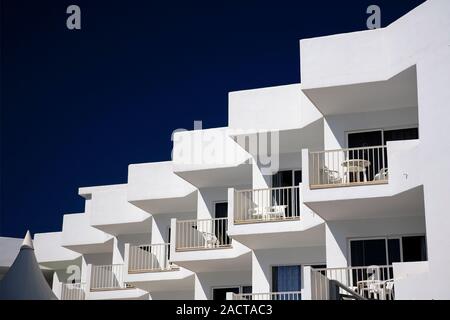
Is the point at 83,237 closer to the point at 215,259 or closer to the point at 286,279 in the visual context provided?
the point at 215,259

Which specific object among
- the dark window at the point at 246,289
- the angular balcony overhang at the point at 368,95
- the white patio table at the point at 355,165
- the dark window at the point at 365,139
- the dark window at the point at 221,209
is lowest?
the dark window at the point at 246,289

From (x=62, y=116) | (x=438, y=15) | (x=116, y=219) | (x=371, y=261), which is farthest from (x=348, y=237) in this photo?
(x=62, y=116)

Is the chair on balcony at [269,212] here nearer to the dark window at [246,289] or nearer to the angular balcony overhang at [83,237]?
the dark window at [246,289]

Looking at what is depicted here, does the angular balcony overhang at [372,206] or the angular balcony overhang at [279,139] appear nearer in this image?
the angular balcony overhang at [372,206]

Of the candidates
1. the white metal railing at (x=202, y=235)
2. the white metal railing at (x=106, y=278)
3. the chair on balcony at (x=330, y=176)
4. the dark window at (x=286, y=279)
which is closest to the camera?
the chair on balcony at (x=330, y=176)

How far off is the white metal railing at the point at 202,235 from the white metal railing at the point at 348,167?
18.4ft

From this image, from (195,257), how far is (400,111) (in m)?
8.16

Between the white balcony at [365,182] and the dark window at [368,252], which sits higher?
the white balcony at [365,182]

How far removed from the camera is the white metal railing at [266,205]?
80.8ft

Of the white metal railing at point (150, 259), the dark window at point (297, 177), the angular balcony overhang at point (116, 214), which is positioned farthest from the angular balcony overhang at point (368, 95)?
the angular balcony overhang at point (116, 214)

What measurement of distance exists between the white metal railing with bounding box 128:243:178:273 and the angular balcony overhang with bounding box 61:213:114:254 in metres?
4.37

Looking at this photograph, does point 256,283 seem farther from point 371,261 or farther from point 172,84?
point 172,84

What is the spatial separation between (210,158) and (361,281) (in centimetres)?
879

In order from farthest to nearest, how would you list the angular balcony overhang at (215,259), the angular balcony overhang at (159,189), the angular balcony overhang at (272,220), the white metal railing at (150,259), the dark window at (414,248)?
the angular balcony overhang at (159,189) < the white metal railing at (150,259) < the angular balcony overhang at (215,259) < the angular balcony overhang at (272,220) < the dark window at (414,248)
